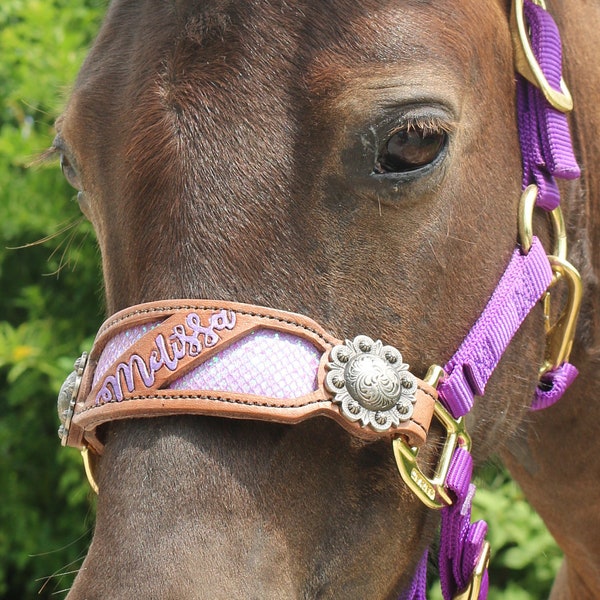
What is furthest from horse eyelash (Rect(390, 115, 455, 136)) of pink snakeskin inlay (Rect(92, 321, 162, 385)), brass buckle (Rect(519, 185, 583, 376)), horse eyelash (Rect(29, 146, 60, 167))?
horse eyelash (Rect(29, 146, 60, 167))

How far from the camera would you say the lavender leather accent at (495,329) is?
64.8 inches

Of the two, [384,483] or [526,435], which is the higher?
[384,483]

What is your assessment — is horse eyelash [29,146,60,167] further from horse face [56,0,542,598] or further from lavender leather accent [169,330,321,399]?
lavender leather accent [169,330,321,399]

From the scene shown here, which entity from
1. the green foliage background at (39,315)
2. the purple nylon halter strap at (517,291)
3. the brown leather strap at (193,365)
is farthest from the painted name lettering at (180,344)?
the green foliage background at (39,315)

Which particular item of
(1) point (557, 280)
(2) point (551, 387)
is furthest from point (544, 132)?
(2) point (551, 387)

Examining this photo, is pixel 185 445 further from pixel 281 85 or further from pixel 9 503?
pixel 9 503

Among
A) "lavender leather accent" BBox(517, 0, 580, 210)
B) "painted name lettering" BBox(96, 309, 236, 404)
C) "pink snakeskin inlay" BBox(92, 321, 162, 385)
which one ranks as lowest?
"pink snakeskin inlay" BBox(92, 321, 162, 385)

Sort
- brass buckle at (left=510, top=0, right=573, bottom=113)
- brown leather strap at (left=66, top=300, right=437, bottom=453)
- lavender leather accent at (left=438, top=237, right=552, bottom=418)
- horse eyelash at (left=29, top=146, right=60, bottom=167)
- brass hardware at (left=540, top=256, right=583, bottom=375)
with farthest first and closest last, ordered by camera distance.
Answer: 1. horse eyelash at (left=29, top=146, right=60, bottom=167)
2. brass hardware at (left=540, top=256, right=583, bottom=375)
3. brass buckle at (left=510, top=0, right=573, bottom=113)
4. lavender leather accent at (left=438, top=237, right=552, bottom=418)
5. brown leather strap at (left=66, top=300, right=437, bottom=453)

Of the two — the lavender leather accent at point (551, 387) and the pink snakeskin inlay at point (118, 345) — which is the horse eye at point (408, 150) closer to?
the pink snakeskin inlay at point (118, 345)

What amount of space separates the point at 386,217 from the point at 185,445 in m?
0.51

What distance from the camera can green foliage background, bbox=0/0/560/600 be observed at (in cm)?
418

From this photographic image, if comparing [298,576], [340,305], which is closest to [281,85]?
[340,305]

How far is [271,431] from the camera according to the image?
1486mm

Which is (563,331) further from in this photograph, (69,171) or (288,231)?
(69,171)
